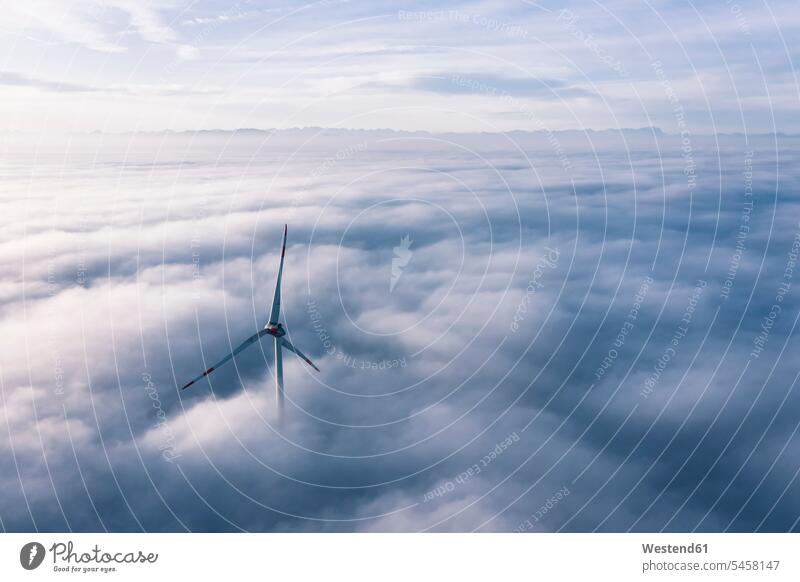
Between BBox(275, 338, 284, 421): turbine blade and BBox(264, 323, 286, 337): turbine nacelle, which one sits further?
BBox(275, 338, 284, 421): turbine blade

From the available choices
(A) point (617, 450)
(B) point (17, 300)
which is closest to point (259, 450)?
(A) point (617, 450)

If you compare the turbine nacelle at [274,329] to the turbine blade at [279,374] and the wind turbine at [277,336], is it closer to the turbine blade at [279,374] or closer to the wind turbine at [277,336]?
the wind turbine at [277,336]

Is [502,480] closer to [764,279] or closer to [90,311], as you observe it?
[90,311]

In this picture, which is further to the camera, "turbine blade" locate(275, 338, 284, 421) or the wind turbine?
"turbine blade" locate(275, 338, 284, 421)

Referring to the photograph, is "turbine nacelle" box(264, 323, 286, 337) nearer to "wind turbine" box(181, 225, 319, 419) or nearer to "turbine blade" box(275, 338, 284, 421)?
"wind turbine" box(181, 225, 319, 419)

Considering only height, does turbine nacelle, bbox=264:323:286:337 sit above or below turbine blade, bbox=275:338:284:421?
above

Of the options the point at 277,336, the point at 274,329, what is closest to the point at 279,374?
the point at 277,336

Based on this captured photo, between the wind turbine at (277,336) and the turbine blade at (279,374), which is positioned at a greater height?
the wind turbine at (277,336)

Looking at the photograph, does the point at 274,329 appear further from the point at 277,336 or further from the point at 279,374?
the point at 279,374

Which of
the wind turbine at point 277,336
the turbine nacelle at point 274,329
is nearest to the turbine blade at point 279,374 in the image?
the wind turbine at point 277,336

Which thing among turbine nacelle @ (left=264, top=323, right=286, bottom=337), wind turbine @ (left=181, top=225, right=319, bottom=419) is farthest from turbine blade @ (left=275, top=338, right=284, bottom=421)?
turbine nacelle @ (left=264, top=323, right=286, bottom=337)

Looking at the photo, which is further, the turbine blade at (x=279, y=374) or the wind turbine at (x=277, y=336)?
the turbine blade at (x=279, y=374)
